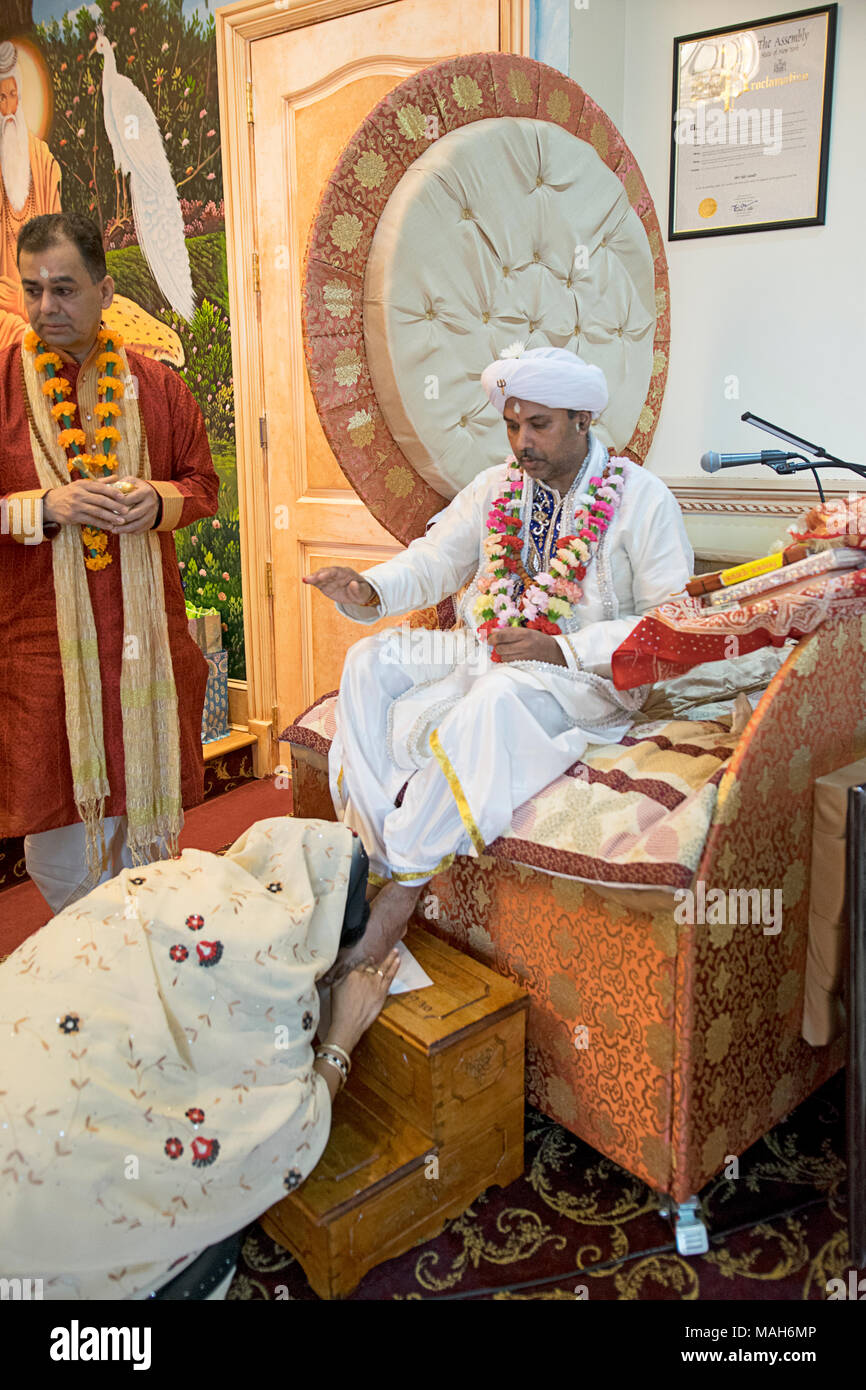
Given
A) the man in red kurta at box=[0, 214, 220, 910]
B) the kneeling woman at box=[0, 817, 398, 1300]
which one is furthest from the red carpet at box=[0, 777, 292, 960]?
the kneeling woman at box=[0, 817, 398, 1300]

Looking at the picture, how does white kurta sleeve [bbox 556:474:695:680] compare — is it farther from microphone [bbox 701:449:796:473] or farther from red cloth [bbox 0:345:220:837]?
red cloth [bbox 0:345:220:837]

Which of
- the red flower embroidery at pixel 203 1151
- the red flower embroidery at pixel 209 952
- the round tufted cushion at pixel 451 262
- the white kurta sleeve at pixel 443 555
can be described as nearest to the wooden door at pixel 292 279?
the round tufted cushion at pixel 451 262

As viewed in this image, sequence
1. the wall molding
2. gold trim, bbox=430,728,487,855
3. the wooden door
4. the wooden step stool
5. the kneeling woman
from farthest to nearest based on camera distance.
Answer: the wooden door
the wall molding
gold trim, bbox=430,728,487,855
the wooden step stool
the kneeling woman

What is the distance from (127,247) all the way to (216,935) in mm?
4164

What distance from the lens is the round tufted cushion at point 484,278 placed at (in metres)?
2.42

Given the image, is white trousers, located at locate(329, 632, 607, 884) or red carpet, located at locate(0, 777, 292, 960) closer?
white trousers, located at locate(329, 632, 607, 884)

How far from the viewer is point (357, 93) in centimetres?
372

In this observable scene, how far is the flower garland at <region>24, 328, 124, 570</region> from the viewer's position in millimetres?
2643

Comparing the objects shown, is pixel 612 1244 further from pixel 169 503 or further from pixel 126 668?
pixel 169 503

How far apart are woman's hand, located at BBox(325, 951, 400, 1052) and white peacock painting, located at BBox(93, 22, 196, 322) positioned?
3599 mm

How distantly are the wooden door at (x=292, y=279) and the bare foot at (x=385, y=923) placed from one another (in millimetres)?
2081

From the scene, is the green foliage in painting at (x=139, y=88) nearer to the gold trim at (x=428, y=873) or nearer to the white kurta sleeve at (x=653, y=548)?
the white kurta sleeve at (x=653, y=548)
